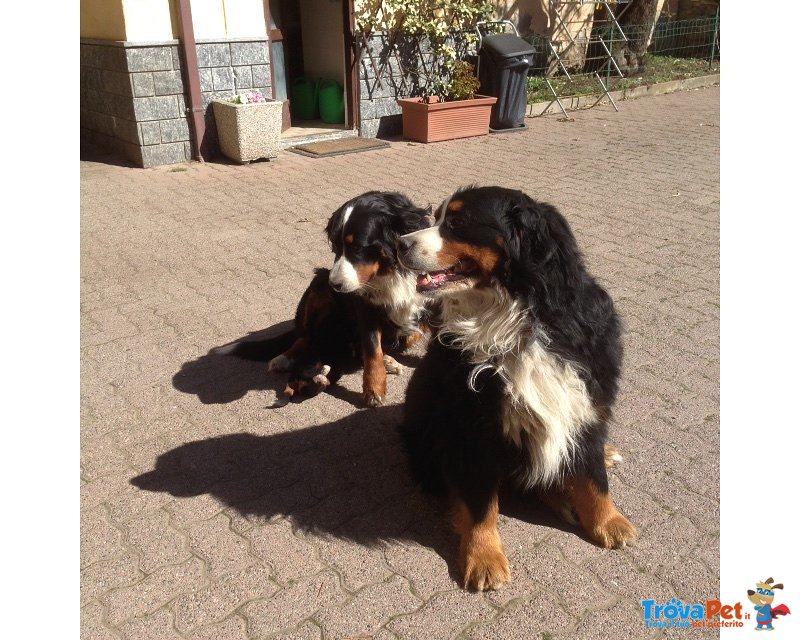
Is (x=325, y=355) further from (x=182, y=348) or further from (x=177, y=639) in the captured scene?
(x=177, y=639)

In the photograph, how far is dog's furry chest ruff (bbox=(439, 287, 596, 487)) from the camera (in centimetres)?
251

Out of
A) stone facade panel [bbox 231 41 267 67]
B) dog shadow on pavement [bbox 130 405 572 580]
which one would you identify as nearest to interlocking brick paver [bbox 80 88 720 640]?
dog shadow on pavement [bbox 130 405 572 580]

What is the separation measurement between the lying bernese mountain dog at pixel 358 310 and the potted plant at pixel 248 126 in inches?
195

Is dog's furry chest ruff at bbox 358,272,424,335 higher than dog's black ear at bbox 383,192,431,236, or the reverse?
dog's black ear at bbox 383,192,431,236

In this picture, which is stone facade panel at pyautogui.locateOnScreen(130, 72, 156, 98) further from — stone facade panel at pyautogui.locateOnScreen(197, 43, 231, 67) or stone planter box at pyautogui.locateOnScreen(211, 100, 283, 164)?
stone planter box at pyautogui.locateOnScreen(211, 100, 283, 164)

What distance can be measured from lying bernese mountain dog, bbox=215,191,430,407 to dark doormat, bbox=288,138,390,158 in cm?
551

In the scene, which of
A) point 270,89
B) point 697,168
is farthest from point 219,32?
point 697,168

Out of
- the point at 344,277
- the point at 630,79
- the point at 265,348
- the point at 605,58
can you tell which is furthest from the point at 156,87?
the point at 605,58

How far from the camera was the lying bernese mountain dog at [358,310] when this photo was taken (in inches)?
149

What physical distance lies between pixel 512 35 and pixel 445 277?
31.5ft

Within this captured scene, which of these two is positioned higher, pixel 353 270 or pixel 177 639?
pixel 353 270

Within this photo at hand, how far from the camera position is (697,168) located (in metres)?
8.74
